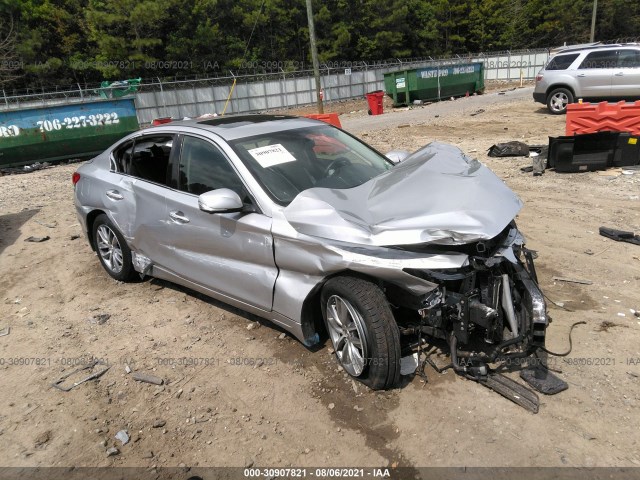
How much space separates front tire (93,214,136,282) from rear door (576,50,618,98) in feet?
47.6

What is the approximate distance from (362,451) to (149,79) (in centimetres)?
3970

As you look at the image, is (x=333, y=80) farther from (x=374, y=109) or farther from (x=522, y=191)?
(x=522, y=191)

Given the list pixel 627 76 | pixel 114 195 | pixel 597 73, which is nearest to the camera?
pixel 114 195

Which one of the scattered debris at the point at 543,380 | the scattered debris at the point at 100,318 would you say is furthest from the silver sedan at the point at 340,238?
the scattered debris at the point at 100,318

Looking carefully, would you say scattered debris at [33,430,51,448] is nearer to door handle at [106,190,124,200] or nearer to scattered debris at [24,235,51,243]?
door handle at [106,190,124,200]

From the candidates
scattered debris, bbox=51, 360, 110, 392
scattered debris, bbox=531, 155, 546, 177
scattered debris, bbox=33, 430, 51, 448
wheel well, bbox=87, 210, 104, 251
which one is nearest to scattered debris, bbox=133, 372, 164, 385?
scattered debris, bbox=51, 360, 110, 392

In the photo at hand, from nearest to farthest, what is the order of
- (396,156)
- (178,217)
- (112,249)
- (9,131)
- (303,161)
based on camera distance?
(303,161) → (178,217) → (396,156) → (112,249) → (9,131)

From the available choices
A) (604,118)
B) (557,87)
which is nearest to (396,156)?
(604,118)

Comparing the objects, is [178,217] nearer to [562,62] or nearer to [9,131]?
[9,131]

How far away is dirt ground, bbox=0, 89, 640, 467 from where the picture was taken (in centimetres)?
289

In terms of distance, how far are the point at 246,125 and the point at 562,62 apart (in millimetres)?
14299

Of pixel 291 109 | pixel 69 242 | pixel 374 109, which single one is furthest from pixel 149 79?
pixel 69 242

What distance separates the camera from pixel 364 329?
317 cm

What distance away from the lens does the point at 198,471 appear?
2.86 m
